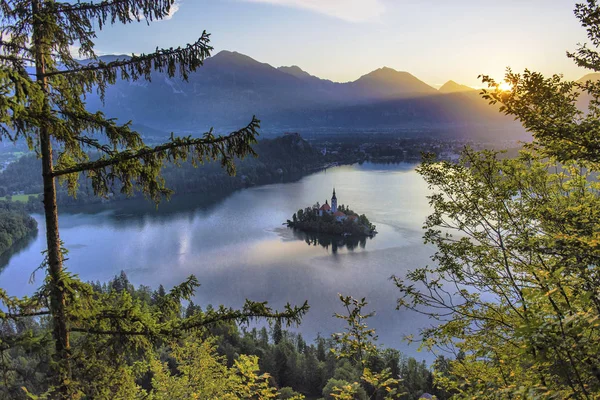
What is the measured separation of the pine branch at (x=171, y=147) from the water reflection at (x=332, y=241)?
98.9 ft

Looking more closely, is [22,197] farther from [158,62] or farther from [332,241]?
[158,62]

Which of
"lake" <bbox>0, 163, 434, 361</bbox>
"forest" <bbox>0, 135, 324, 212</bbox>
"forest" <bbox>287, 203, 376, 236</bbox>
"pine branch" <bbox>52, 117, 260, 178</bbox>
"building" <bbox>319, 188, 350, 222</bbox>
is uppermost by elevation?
"pine branch" <bbox>52, 117, 260, 178</bbox>

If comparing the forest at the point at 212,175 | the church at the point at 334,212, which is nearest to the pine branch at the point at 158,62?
the church at the point at 334,212

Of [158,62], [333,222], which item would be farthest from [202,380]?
[333,222]

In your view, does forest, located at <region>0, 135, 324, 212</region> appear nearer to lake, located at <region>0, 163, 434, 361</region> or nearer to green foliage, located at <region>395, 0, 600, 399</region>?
lake, located at <region>0, 163, 434, 361</region>

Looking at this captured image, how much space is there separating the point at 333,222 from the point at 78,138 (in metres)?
36.0

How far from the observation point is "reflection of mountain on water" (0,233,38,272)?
32531 millimetres

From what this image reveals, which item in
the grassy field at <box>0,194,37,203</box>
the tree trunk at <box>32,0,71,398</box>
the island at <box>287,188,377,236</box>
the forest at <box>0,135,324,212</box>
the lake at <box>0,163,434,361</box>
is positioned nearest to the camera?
the tree trunk at <box>32,0,71,398</box>

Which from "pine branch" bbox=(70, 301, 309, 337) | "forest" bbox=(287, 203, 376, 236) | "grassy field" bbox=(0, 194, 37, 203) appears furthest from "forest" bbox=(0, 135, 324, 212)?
"pine branch" bbox=(70, 301, 309, 337)

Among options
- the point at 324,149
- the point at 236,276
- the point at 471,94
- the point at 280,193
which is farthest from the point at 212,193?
the point at 471,94

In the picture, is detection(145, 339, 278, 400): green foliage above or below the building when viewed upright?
above

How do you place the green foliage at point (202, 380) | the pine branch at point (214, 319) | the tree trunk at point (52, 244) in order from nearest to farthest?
the tree trunk at point (52, 244)
the pine branch at point (214, 319)
the green foliage at point (202, 380)

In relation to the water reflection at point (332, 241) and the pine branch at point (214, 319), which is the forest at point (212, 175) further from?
the pine branch at point (214, 319)

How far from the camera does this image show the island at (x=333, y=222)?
35697 millimetres
